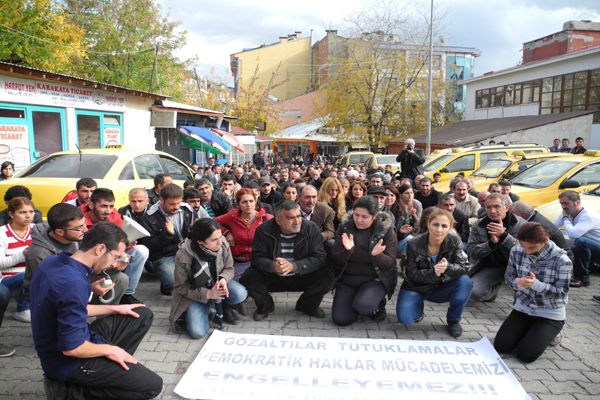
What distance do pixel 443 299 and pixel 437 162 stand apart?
8694 mm

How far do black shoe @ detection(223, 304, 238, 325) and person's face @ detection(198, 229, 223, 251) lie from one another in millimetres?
745

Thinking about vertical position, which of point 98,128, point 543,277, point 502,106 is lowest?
point 543,277

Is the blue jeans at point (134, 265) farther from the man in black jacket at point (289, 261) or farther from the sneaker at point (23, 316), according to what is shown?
the man in black jacket at point (289, 261)

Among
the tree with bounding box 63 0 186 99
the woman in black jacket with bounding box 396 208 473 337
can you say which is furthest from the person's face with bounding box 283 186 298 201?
the tree with bounding box 63 0 186 99

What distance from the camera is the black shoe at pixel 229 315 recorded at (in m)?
4.58

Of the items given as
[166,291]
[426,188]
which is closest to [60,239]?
[166,291]

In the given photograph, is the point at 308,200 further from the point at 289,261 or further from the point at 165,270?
the point at 165,270

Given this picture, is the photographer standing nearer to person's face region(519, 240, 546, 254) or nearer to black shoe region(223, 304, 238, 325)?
person's face region(519, 240, 546, 254)

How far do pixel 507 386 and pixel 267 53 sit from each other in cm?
5030

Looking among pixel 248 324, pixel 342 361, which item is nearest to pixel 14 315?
pixel 248 324

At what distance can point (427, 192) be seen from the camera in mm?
7480

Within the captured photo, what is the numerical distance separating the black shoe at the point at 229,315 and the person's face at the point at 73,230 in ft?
5.36

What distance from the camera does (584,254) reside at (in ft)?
18.6

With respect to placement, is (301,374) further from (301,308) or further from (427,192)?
(427,192)
